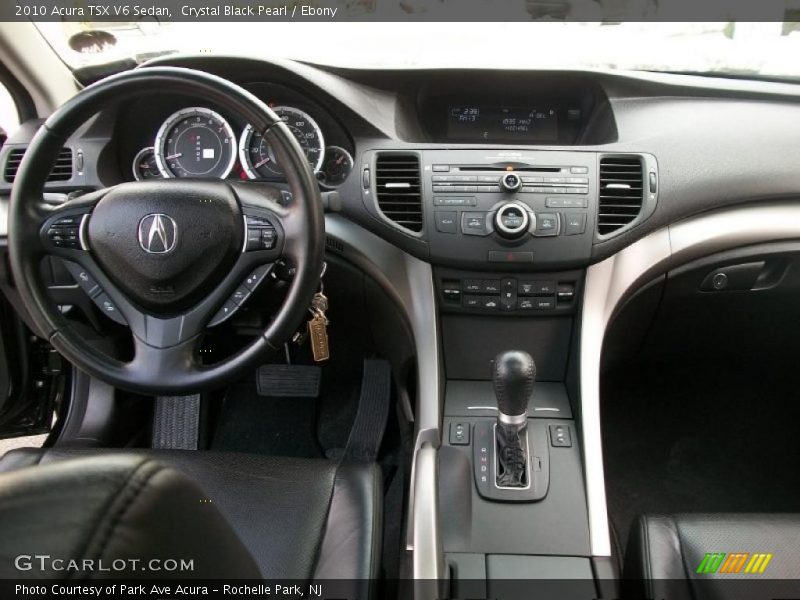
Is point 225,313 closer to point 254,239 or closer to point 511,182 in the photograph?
point 254,239

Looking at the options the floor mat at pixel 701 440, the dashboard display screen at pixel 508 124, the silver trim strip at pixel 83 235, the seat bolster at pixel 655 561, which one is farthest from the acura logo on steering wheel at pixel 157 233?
the floor mat at pixel 701 440

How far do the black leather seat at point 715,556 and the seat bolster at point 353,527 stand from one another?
47 cm

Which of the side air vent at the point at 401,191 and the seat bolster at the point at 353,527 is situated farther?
the side air vent at the point at 401,191

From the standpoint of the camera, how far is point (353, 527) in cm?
114

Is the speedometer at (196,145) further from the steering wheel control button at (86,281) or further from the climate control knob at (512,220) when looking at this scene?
the climate control knob at (512,220)

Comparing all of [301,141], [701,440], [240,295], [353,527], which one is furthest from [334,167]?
[701,440]

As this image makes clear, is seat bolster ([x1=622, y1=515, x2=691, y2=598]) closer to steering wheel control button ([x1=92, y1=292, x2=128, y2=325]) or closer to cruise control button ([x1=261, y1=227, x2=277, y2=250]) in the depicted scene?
cruise control button ([x1=261, y1=227, x2=277, y2=250])

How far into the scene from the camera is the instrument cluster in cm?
152

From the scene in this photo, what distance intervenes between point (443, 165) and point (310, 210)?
45 centimetres

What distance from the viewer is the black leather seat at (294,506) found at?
3.59 ft

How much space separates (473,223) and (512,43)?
0.49 m

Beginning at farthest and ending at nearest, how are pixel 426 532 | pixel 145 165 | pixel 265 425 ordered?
pixel 265 425
pixel 145 165
pixel 426 532

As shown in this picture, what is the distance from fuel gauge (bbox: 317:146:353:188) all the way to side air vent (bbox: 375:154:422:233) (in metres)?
0.10
